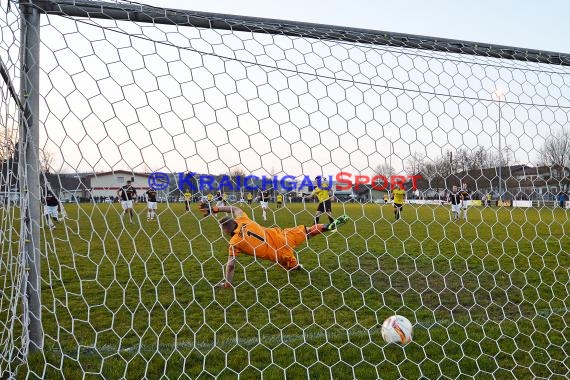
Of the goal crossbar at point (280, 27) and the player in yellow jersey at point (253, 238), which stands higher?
the goal crossbar at point (280, 27)

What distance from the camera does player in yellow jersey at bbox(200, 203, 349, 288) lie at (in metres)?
4.66

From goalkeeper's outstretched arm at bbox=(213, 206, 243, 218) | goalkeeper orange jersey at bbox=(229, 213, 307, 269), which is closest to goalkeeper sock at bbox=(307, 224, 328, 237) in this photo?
goalkeeper orange jersey at bbox=(229, 213, 307, 269)

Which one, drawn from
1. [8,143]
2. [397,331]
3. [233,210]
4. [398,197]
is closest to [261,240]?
[233,210]

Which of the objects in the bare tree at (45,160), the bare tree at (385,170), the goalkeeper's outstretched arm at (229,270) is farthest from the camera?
the goalkeeper's outstretched arm at (229,270)

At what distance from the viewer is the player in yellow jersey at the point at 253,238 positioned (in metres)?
4.66

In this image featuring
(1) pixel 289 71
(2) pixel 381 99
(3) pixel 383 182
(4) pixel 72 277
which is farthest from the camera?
(4) pixel 72 277

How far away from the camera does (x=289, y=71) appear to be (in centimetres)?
322

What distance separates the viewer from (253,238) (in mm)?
4730

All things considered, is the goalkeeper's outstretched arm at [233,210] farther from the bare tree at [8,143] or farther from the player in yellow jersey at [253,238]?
the bare tree at [8,143]

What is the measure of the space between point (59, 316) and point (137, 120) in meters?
2.34

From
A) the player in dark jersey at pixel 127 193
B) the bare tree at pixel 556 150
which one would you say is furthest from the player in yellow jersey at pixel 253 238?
the bare tree at pixel 556 150

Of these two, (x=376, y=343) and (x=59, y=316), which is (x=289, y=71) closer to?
(x=376, y=343)

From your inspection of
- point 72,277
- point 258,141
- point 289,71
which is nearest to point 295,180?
point 258,141

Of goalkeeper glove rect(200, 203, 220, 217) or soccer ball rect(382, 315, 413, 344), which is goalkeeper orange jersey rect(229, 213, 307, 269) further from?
soccer ball rect(382, 315, 413, 344)
